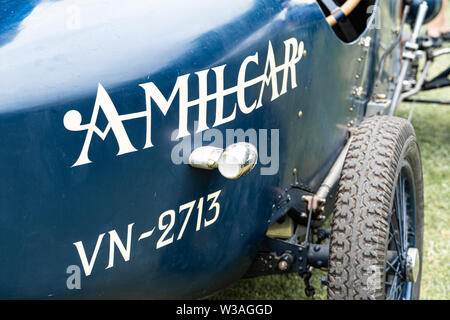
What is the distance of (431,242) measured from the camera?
302 centimetres

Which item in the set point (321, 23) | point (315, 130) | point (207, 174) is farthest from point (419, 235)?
point (207, 174)

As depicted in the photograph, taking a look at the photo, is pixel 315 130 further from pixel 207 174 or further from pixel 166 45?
pixel 166 45

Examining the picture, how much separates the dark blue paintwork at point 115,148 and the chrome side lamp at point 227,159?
48 mm

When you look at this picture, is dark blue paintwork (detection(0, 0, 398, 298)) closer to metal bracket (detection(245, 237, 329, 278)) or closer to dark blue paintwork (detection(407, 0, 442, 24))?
metal bracket (detection(245, 237, 329, 278))

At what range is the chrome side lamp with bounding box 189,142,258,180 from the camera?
130 cm

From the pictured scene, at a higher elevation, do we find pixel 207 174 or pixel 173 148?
pixel 173 148

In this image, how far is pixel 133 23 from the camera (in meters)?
1.25

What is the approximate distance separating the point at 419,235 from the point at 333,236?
29.9 inches

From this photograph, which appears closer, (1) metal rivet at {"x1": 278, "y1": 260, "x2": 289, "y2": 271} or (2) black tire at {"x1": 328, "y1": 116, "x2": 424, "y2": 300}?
(2) black tire at {"x1": 328, "y1": 116, "x2": 424, "y2": 300}

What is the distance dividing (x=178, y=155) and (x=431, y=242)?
213 cm

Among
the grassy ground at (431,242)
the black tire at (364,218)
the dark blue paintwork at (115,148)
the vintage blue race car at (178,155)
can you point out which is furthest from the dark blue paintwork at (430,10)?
the dark blue paintwork at (115,148)

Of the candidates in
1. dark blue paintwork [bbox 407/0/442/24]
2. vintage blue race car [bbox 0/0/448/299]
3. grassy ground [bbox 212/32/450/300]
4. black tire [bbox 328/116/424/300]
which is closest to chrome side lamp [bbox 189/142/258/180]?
vintage blue race car [bbox 0/0/448/299]
